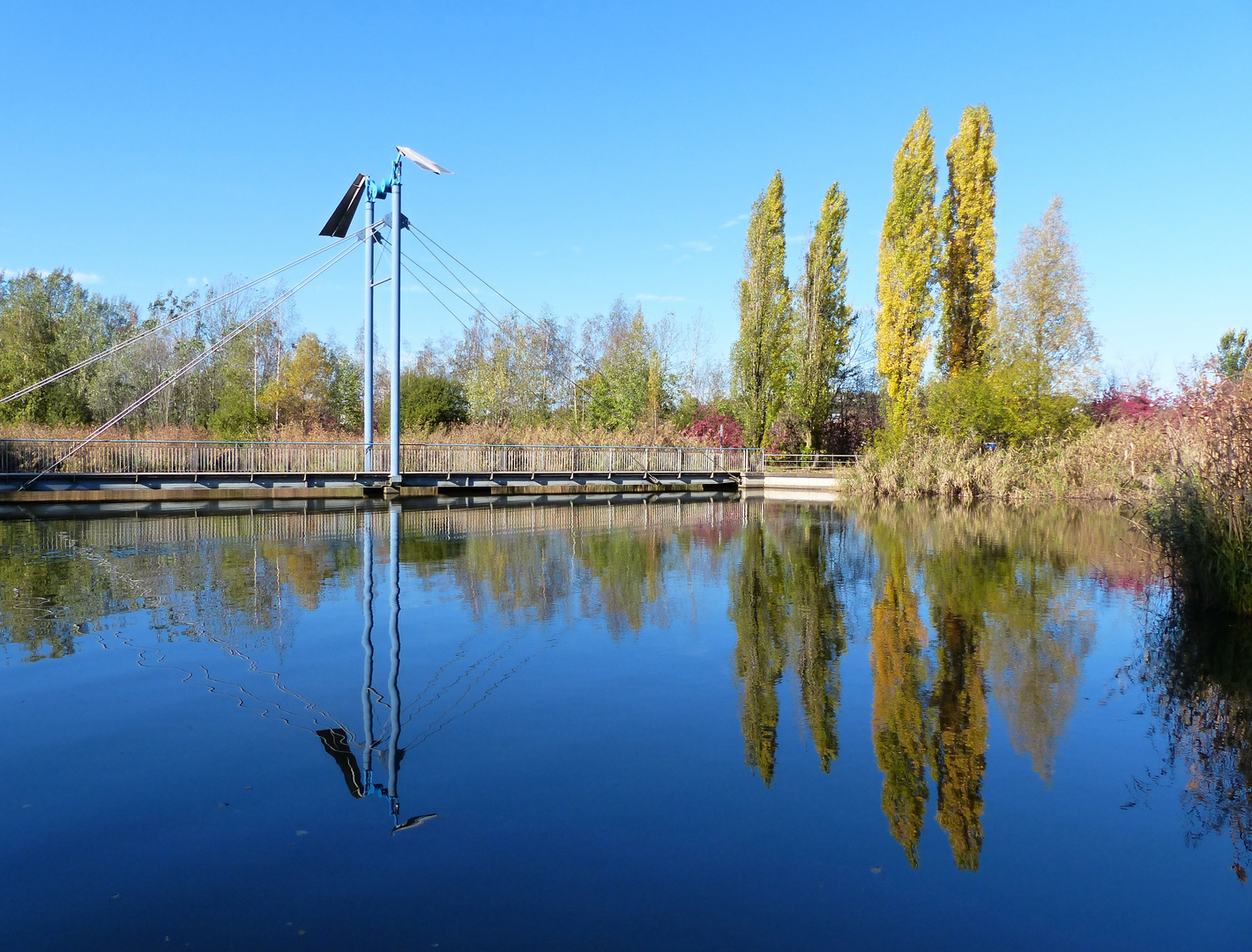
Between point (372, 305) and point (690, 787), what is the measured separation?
75.9 ft

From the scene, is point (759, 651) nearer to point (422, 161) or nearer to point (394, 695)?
point (394, 695)

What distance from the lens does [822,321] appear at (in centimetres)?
3291

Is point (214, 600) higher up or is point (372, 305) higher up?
point (372, 305)

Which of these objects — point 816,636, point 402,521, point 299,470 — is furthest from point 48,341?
point 816,636

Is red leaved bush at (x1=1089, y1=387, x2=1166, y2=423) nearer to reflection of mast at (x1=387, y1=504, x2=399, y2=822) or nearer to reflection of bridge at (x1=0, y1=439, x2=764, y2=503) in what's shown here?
reflection of bridge at (x1=0, y1=439, x2=764, y2=503)

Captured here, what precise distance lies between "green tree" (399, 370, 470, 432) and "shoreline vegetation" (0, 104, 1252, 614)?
93mm

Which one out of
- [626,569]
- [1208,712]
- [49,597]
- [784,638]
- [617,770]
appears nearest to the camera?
[617,770]

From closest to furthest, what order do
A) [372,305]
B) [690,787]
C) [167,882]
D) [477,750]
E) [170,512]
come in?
[167,882]
[690,787]
[477,750]
[170,512]
[372,305]

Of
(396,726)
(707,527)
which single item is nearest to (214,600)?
(396,726)

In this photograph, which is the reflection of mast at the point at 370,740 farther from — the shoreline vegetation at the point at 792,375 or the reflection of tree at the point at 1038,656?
the shoreline vegetation at the point at 792,375

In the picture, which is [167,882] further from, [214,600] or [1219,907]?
[214,600]

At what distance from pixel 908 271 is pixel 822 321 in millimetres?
4565

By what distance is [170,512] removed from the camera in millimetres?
18312

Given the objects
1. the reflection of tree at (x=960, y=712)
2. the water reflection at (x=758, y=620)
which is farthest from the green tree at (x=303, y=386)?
the reflection of tree at (x=960, y=712)
